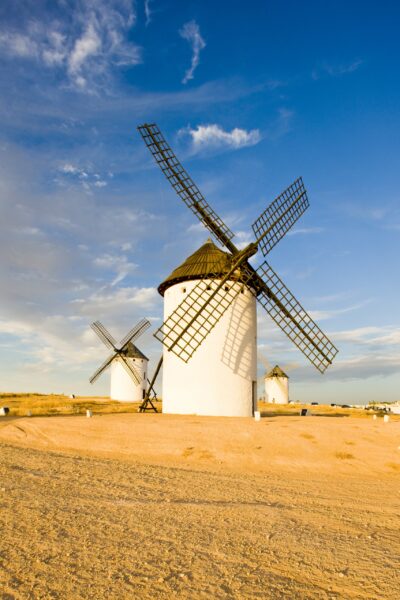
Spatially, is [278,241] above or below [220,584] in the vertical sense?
above

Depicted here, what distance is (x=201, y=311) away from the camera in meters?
18.8

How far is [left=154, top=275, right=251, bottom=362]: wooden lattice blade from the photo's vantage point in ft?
62.3

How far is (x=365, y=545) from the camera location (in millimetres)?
5688

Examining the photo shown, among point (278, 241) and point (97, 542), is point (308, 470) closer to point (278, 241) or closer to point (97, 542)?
point (97, 542)

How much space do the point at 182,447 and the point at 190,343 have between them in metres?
6.82

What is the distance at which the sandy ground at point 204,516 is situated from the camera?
4.44 meters

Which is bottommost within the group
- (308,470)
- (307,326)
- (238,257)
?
(308,470)

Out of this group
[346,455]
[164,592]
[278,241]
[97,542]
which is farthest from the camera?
[278,241]

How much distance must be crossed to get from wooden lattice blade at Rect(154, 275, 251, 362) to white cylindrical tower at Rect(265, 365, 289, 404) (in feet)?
155

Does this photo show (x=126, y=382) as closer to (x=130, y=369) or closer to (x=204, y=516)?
(x=130, y=369)

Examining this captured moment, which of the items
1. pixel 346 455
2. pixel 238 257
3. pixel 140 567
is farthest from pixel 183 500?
pixel 238 257

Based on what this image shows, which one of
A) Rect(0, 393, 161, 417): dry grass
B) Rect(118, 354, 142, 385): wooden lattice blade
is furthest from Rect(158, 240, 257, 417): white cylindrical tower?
Rect(118, 354, 142, 385): wooden lattice blade

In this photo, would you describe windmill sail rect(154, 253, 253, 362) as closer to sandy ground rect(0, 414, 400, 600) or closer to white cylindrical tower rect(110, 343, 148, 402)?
sandy ground rect(0, 414, 400, 600)

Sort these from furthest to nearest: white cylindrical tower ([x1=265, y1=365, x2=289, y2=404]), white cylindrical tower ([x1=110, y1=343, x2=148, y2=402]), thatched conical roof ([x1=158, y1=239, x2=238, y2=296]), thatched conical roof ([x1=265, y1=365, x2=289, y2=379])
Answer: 1. thatched conical roof ([x1=265, y1=365, x2=289, y2=379])
2. white cylindrical tower ([x1=265, y1=365, x2=289, y2=404])
3. white cylindrical tower ([x1=110, y1=343, x2=148, y2=402])
4. thatched conical roof ([x1=158, y1=239, x2=238, y2=296])
